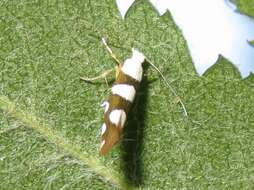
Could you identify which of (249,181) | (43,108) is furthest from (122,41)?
(249,181)

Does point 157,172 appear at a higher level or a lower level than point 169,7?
lower

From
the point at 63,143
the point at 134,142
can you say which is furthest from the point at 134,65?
the point at 63,143

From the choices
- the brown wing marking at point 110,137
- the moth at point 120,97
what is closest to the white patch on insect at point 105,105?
the moth at point 120,97

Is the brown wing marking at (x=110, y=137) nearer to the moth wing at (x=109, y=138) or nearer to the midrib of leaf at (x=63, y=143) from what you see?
the moth wing at (x=109, y=138)

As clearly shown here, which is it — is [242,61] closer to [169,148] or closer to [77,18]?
[169,148]

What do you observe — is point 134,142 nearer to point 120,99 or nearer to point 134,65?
point 120,99

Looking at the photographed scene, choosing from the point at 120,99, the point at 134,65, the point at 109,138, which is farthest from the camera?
the point at 134,65

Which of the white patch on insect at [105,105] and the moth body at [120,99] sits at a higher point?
the moth body at [120,99]
